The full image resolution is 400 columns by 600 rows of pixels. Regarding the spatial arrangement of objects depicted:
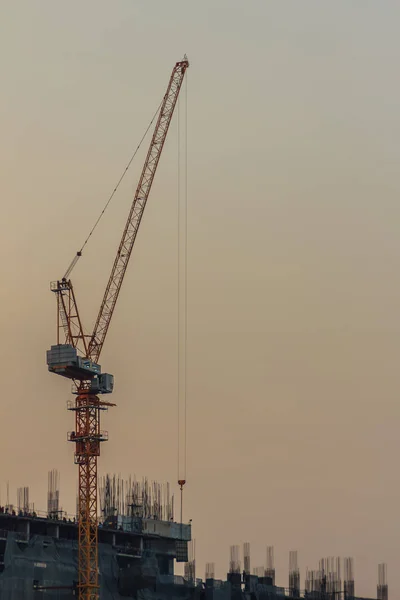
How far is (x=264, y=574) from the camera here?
174500 millimetres

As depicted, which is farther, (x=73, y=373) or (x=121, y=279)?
(x=121, y=279)

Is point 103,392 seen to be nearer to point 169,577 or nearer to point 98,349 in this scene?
point 98,349

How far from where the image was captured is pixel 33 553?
132 meters

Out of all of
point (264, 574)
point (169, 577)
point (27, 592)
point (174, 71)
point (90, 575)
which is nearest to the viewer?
point (27, 592)

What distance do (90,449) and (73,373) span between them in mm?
9121

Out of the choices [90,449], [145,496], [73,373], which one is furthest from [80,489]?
[145,496]

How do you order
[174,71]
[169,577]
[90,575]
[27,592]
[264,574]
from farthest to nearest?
[264,574] < [174,71] < [169,577] < [90,575] < [27,592]

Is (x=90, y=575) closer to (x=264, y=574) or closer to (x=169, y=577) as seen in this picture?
(x=169, y=577)

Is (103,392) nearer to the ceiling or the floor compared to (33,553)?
nearer to the ceiling

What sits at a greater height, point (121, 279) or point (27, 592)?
point (121, 279)

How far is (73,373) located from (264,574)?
47.9 m

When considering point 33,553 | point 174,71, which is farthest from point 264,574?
point 174,71

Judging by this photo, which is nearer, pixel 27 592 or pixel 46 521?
pixel 27 592

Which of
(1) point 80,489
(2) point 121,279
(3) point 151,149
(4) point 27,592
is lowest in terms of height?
(4) point 27,592
